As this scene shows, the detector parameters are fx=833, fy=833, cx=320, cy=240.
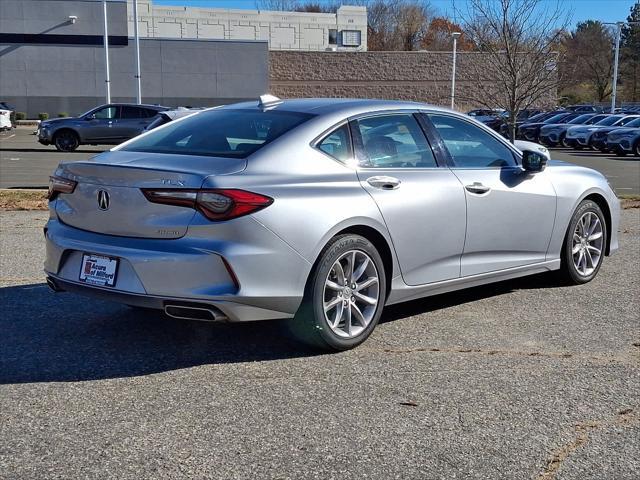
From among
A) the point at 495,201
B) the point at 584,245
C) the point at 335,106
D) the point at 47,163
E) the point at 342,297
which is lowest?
the point at 47,163

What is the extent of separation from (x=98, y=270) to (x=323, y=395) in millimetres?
1555

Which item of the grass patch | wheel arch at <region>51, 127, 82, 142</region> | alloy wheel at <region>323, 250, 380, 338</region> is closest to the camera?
alloy wheel at <region>323, 250, 380, 338</region>

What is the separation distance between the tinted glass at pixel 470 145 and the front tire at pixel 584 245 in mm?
958

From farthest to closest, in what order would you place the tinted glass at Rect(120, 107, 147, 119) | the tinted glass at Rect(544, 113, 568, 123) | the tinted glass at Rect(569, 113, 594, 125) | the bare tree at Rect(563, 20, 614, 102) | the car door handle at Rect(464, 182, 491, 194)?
1. the bare tree at Rect(563, 20, 614, 102)
2. the tinted glass at Rect(544, 113, 568, 123)
3. the tinted glass at Rect(569, 113, 594, 125)
4. the tinted glass at Rect(120, 107, 147, 119)
5. the car door handle at Rect(464, 182, 491, 194)

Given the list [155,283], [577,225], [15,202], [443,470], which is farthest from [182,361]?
[15,202]

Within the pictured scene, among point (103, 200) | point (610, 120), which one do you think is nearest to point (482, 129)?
point (103, 200)

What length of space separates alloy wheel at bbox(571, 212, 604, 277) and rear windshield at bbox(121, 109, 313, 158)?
2988mm

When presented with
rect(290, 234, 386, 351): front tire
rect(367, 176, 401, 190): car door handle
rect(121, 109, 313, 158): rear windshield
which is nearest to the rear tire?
rect(121, 109, 313, 158): rear windshield

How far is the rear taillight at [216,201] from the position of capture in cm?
464

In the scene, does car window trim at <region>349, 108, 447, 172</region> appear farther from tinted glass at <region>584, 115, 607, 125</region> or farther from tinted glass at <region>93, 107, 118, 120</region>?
tinted glass at <region>584, 115, 607, 125</region>

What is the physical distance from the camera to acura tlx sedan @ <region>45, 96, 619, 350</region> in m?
4.68

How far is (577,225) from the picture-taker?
714 centimetres

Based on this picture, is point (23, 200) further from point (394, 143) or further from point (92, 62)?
point (92, 62)

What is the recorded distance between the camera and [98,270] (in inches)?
194
